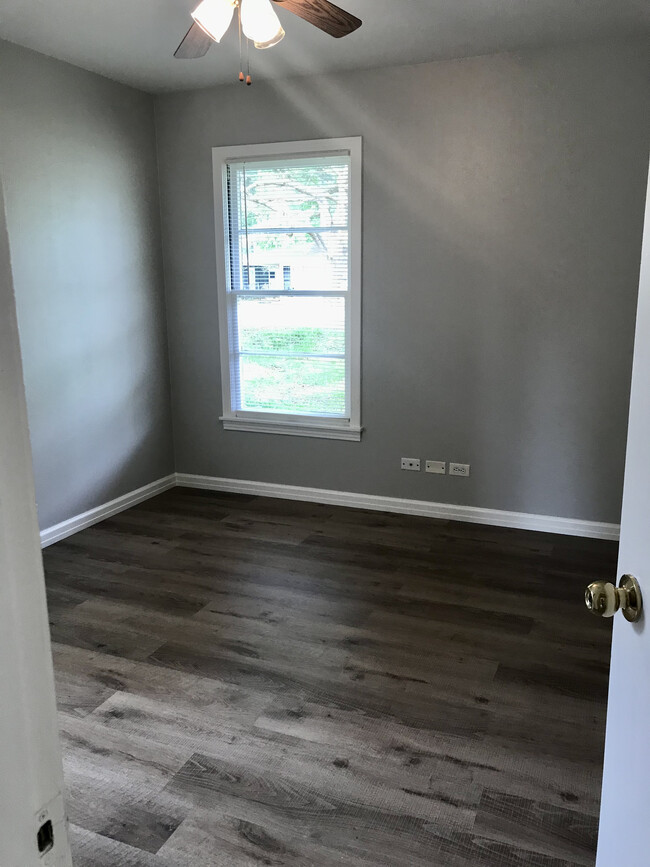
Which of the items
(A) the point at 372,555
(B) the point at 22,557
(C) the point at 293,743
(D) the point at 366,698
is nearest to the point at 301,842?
(C) the point at 293,743

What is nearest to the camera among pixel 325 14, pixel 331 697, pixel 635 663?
pixel 635 663

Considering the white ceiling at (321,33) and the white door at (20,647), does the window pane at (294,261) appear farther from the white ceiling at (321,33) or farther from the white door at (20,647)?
the white door at (20,647)

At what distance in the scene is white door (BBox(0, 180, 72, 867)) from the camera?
586mm

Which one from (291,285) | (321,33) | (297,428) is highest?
(321,33)

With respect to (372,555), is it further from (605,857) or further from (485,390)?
(605,857)

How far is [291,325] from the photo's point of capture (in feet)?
14.7

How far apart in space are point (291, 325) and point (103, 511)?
1742mm

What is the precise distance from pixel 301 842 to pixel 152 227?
3.96 meters

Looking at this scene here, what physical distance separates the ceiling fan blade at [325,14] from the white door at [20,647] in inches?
93.6

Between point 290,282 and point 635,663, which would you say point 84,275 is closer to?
point 290,282

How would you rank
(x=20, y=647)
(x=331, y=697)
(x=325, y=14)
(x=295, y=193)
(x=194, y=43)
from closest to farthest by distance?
1. (x=20, y=647)
2. (x=331, y=697)
3. (x=325, y=14)
4. (x=194, y=43)
5. (x=295, y=193)

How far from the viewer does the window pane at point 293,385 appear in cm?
446

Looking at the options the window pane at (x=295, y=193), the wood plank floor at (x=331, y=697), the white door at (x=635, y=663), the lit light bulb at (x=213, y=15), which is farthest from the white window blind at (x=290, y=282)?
the white door at (x=635, y=663)

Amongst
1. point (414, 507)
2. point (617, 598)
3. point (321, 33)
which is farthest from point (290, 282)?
point (617, 598)
